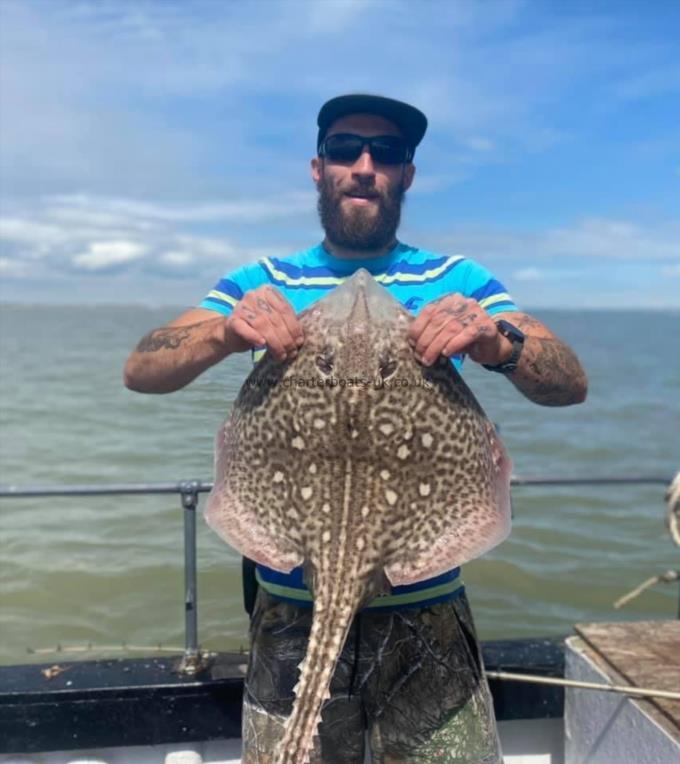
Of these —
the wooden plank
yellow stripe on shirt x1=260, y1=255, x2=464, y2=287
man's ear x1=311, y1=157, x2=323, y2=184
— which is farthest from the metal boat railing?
the wooden plank

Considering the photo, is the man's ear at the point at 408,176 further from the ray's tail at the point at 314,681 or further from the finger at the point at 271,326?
the ray's tail at the point at 314,681

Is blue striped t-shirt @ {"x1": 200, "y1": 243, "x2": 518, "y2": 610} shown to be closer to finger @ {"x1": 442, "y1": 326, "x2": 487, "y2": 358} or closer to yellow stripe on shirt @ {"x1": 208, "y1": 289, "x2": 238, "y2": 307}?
yellow stripe on shirt @ {"x1": 208, "y1": 289, "x2": 238, "y2": 307}

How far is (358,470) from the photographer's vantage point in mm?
2197

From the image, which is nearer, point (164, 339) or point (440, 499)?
point (440, 499)

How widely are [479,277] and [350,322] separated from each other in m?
0.86

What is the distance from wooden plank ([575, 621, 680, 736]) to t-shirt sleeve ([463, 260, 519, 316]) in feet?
5.14

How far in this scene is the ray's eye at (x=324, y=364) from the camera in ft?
7.41

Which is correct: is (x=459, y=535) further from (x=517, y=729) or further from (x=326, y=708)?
(x=517, y=729)

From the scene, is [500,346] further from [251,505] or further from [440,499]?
[251,505]

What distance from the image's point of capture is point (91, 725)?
11.1 ft

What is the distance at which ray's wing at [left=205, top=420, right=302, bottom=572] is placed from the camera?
2.26 meters

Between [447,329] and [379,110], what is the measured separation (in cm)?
128

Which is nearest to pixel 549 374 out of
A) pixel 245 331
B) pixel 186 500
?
pixel 245 331

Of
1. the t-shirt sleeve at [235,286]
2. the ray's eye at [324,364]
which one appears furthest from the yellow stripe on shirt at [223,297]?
the ray's eye at [324,364]
